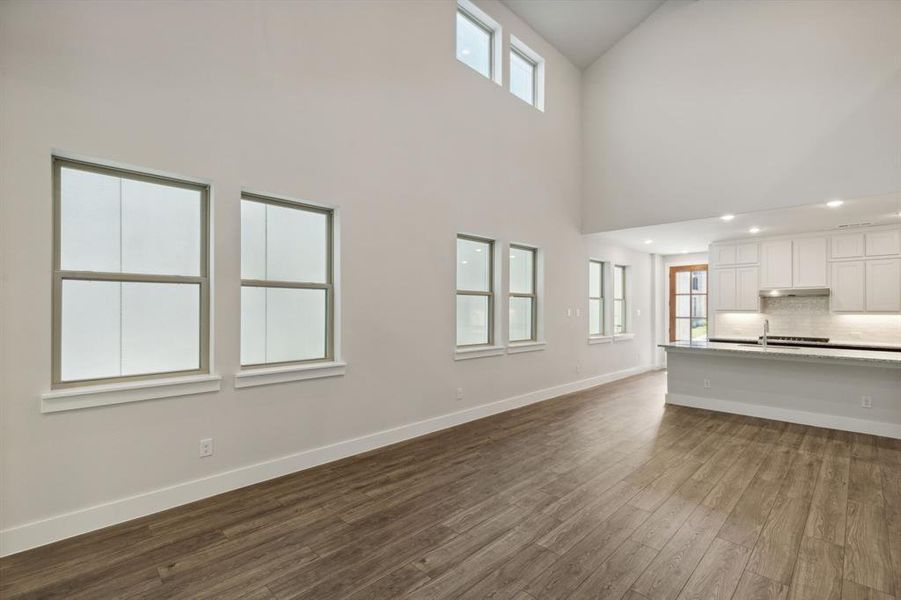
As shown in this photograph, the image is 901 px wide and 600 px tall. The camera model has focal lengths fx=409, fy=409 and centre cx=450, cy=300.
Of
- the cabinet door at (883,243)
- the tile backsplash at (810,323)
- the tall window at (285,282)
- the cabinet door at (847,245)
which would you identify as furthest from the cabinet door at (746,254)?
the tall window at (285,282)

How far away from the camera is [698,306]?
8758 millimetres

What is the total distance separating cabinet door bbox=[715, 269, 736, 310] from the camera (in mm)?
6996

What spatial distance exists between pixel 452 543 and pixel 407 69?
13.9ft

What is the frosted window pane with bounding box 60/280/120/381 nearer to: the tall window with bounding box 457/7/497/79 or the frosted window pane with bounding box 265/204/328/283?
the frosted window pane with bounding box 265/204/328/283

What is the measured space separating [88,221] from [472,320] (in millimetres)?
3707

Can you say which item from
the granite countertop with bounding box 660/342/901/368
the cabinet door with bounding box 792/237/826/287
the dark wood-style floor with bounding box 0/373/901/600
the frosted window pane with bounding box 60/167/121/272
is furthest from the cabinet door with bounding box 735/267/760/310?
the frosted window pane with bounding box 60/167/121/272

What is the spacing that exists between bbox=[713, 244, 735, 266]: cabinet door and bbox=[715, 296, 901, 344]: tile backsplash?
0.83 m

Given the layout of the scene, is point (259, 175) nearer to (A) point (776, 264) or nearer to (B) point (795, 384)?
(B) point (795, 384)

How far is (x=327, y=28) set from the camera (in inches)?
141

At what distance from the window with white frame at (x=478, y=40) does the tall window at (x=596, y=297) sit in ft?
12.2

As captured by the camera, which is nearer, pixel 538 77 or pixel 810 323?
pixel 538 77

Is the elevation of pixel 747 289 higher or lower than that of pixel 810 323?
higher

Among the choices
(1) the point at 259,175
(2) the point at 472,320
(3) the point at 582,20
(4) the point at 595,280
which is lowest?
(2) the point at 472,320

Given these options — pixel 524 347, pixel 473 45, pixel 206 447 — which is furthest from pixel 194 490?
pixel 473 45
